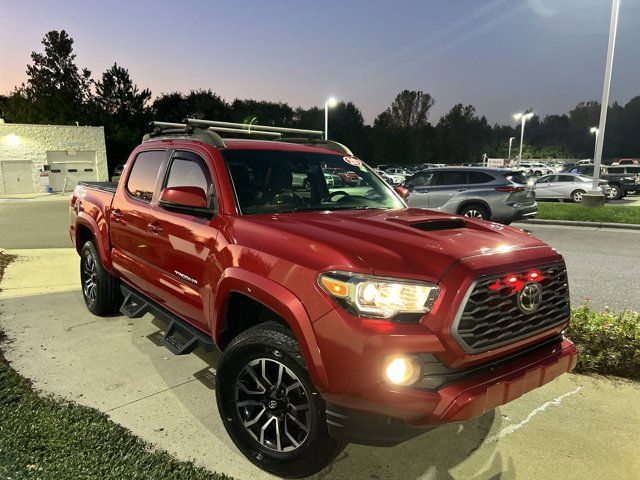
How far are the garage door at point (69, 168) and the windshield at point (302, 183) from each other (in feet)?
105

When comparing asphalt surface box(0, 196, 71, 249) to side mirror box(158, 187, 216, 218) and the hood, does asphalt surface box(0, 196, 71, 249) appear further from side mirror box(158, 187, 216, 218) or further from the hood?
the hood

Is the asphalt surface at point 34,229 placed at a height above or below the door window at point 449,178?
below

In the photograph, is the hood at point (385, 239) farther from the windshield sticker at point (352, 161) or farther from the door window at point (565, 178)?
the door window at point (565, 178)

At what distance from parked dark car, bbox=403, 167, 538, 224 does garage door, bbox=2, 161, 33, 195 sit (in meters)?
28.5

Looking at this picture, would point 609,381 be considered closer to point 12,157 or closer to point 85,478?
point 85,478

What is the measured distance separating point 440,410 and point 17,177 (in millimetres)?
35155

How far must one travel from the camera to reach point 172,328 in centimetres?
355

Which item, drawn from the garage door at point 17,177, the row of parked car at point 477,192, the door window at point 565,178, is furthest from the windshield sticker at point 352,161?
the garage door at point 17,177

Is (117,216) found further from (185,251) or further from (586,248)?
(586,248)

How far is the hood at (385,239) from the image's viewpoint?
219 cm

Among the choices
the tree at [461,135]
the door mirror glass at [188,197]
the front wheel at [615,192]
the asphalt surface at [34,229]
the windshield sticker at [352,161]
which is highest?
the tree at [461,135]

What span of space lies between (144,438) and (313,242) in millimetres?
1743

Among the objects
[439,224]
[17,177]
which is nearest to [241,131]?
[439,224]

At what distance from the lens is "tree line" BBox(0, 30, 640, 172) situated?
54.0 meters
